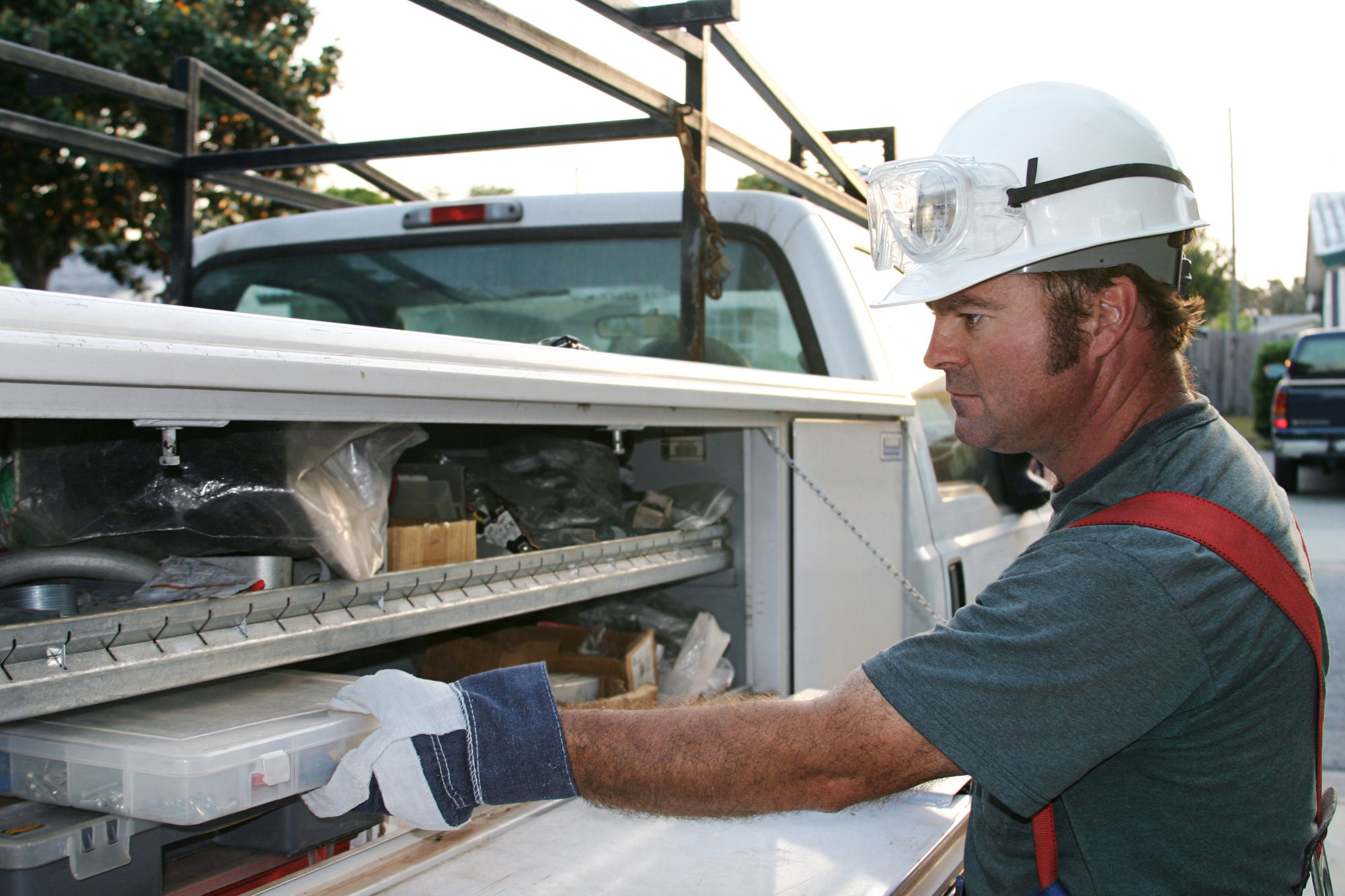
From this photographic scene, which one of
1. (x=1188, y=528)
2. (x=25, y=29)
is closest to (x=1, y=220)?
(x=25, y=29)

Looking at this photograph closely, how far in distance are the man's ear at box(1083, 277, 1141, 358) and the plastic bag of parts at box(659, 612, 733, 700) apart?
108cm

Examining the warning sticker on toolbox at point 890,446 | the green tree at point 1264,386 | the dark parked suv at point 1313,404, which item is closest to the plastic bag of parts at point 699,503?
the warning sticker on toolbox at point 890,446

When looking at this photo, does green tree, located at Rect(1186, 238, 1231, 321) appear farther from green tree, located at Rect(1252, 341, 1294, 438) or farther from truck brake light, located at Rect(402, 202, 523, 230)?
truck brake light, located at Rect(402, 202, 523, 230)

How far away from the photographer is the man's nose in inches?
56.7

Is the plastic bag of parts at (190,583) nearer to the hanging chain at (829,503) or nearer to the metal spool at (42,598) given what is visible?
the metal spool at (42,598)

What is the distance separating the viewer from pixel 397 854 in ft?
4.64

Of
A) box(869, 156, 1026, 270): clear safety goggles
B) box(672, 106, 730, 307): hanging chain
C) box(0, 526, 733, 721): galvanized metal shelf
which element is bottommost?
box(0, 526, 733, 721): galvanized metal shelf

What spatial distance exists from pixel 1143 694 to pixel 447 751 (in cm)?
75

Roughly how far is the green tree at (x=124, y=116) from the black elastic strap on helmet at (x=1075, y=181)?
854 centimetres

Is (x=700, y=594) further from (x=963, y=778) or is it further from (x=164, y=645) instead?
(x=164, y=645)

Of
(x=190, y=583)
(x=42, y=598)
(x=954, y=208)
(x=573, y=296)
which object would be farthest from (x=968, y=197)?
(x=573, y=296)

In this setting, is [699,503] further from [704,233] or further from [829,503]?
[704,233]

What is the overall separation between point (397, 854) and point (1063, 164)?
50.5 inches

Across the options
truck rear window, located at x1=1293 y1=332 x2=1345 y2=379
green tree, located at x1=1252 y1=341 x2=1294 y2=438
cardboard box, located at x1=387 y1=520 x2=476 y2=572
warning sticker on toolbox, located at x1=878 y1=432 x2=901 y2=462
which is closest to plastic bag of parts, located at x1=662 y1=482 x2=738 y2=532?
warning sticker on toolbox, located at x1=878 y1=432 x2=901 y2=462
